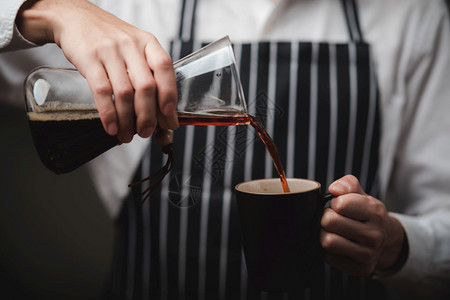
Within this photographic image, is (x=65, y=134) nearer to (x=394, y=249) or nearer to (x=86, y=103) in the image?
(x=86, y=103)

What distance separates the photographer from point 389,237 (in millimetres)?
796

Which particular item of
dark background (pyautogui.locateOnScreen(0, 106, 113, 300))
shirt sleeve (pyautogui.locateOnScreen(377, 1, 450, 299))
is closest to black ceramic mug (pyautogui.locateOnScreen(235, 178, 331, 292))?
shirt sleeve (pyautogui.locateOnScreen(377, 1, 450, 299))

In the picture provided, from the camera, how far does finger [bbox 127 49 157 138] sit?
515 millimetres

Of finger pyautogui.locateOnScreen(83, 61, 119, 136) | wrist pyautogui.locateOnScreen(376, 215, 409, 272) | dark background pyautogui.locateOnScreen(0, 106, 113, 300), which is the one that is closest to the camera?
finger pyautogui.locateOnScreen(83, 61, 119, 136)

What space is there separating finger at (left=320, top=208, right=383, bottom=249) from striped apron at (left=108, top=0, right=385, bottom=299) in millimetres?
282

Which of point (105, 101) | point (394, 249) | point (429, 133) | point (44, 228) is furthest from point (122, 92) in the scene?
point (44, 228)

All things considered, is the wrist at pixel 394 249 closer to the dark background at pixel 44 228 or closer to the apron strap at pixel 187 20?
the apron strap at pixel 187 20

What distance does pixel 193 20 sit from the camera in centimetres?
102

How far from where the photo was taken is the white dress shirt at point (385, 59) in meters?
1.01

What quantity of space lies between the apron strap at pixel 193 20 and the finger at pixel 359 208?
1.62 feet

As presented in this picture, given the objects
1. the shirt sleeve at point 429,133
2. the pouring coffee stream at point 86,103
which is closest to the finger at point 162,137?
the pouring coffee stream at point 86,103

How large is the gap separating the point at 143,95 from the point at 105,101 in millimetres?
45

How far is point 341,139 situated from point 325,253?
0.38 metres

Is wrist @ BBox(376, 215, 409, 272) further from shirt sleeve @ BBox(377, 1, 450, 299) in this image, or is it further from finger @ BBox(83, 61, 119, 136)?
finger @ BBox(83, 61, 119, 136)
